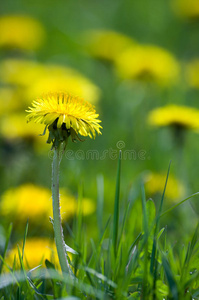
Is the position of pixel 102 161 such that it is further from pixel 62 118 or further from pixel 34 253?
pixel 62 118

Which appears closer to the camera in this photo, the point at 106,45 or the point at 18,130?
the point at 18,130

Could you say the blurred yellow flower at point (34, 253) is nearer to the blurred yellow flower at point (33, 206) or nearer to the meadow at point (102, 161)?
the meadow at point (102, 161)

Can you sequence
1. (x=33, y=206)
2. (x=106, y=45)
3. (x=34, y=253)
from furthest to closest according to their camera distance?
(x=106, y=45)
(x=33, y=206)
(x=34, y=253)

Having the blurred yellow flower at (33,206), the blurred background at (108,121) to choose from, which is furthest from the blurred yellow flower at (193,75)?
the blurred yellow flower at (33,206)

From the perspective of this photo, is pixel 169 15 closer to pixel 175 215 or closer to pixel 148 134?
pixel 148 134

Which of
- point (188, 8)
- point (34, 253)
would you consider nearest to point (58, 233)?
point (34, 253)

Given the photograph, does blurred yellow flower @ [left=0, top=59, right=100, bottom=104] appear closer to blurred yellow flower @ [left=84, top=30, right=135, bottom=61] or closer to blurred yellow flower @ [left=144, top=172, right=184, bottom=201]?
blurred yellow flower @ [left=84, top=30, right=135, bottom=61]
